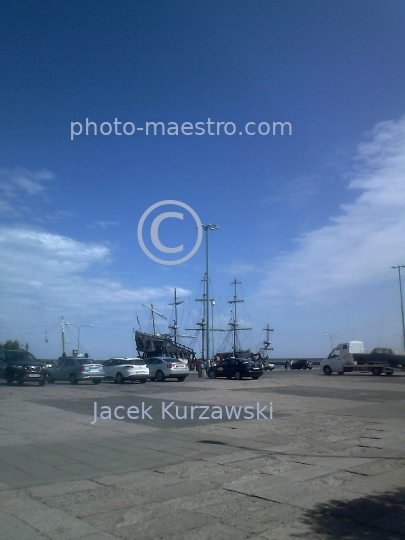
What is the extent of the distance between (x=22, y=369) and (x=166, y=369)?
7598mm

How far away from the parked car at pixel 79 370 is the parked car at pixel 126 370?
834mm

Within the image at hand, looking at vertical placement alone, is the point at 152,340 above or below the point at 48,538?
above

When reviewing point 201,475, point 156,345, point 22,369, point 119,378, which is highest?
point 156,345

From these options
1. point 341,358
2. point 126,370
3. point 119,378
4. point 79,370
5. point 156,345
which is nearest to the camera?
point 79,370

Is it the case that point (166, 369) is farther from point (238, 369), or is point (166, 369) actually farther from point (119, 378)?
point (238, 369)

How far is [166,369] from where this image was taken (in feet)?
94.4

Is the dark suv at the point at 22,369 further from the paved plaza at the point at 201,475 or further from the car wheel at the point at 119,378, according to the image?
the paved plaza at the point at 201,475

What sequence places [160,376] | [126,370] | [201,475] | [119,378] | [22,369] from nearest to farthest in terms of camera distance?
[201,475]
[22,369]
[126,370]
[119,378]
[160,376]

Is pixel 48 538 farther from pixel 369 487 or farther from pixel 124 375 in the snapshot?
pixel 124 375

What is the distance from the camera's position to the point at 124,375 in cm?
2741

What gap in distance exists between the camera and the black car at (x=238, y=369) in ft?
110

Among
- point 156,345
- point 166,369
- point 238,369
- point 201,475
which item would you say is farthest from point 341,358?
point 201,475

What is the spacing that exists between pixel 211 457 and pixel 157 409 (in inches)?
260

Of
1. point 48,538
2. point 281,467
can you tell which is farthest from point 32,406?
point 48,538
